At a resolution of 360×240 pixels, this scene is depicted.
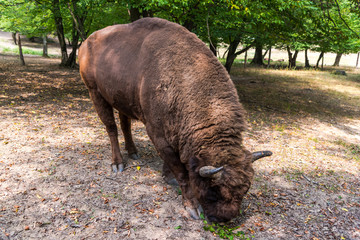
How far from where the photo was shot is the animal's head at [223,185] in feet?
10.2

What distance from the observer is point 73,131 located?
6.81m

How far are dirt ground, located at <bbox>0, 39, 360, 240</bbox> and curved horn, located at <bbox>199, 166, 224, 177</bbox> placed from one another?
0.93 m

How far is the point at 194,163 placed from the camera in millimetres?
3447

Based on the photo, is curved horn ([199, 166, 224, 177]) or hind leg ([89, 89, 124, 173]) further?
hind leg ([89, 89, 124, 173])

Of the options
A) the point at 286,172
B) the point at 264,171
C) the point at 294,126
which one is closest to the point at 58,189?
the point at 264,171

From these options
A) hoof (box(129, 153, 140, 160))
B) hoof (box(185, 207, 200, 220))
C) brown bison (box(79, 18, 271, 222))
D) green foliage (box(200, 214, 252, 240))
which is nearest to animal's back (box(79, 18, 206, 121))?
brown bison (box(79, 18, 271, 222))

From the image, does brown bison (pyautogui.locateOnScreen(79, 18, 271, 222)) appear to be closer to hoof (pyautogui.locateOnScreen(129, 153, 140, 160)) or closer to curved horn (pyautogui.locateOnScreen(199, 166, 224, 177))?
curved horn (pyautogui.locateOnScreen(199, 166, 224, 177))

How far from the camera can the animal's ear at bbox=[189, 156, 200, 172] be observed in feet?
Answer: 11.3

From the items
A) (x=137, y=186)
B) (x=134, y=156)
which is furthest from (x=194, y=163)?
(x=134, y=156)

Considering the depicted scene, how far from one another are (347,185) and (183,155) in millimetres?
3610

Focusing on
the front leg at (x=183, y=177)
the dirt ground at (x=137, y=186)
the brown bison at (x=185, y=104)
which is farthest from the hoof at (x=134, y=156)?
the front leg at (x=183, y=177)

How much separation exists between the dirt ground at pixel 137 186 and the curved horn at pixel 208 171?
926 mm

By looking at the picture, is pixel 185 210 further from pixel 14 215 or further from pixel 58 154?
pixel 58 154

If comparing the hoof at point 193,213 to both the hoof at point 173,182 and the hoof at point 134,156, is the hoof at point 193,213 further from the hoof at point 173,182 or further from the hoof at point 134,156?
→ the hoof at point 134,156
